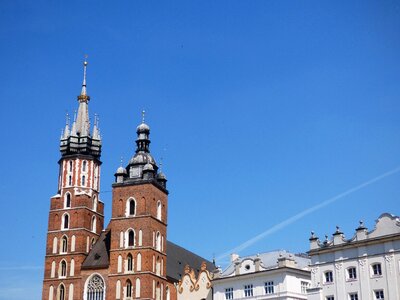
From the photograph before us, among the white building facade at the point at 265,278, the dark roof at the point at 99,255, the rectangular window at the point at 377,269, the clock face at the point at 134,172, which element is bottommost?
the rectangular window at the point at 377,269

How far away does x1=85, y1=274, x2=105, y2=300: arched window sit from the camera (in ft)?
254

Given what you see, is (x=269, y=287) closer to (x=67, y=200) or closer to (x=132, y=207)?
(x=132, y=207)

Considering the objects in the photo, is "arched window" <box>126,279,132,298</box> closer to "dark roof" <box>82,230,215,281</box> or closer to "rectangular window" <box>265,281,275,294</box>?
"dark roof" <box>82,230,215,281</box>

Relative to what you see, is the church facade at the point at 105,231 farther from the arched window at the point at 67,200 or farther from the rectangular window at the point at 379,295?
the rectangular window at the point at 379,295

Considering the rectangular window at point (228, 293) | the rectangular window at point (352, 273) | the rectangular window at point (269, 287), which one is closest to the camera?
the rectangular window at point (352, 273)

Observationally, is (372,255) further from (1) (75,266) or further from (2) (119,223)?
(1) (75,266)

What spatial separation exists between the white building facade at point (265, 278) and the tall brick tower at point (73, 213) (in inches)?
709

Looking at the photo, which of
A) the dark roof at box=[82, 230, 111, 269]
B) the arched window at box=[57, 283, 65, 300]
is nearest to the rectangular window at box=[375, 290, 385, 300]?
the dark roof at box=[82, 230, 111, 269]

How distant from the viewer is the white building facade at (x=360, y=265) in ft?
181

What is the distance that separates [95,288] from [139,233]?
25.0ft

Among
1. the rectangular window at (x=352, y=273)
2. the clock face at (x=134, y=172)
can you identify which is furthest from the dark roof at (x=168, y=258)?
the rectangular window at (x=352, y=273)

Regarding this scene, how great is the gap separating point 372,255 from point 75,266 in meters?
36.1

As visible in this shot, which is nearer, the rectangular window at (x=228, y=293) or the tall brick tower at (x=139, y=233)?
the rectangular window at (x=228, y=293)

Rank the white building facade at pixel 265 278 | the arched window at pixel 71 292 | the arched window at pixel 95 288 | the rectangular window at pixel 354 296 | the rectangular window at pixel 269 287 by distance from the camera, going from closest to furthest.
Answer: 1. the rectangular window at pixel 354 296
2. the white building facade at pixel 265 278
3. the rectangular window at pixel 269 287
4. the arched window at pixel 95 288
5. the arched window at pixel 71 292
